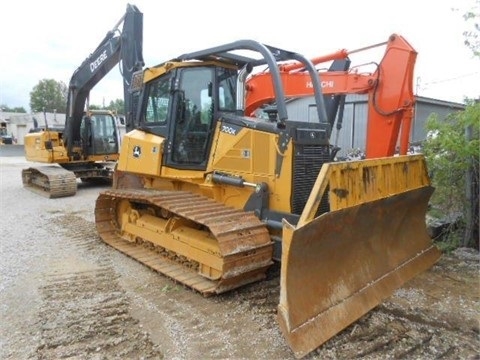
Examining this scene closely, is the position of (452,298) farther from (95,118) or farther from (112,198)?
(95,118)

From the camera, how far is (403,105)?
4.55m

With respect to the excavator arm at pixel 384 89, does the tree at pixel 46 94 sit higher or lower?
higher

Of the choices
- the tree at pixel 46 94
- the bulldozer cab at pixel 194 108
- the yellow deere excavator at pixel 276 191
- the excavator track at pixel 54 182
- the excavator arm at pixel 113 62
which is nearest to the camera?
the yellow deere excavator at pixel 276 191

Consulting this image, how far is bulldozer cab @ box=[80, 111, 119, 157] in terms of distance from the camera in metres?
10.8

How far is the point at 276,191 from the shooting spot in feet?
13.3

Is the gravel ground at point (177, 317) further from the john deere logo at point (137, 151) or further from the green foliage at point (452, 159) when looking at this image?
the john deere logo at point (137, 151)

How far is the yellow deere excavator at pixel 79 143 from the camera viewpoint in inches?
325

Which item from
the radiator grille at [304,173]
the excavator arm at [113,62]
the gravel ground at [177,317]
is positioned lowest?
the gravel ground at [177,317]

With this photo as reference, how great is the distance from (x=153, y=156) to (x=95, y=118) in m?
6.70

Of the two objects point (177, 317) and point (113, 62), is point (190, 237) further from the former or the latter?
point (113, 62)

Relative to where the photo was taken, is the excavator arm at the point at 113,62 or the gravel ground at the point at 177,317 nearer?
the gravel ground at the point at 177,317

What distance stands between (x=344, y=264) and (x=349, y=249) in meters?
0.15

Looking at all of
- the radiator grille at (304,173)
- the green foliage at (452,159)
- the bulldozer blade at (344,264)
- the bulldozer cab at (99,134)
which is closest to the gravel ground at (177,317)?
the bulldozer blade at (344,264)

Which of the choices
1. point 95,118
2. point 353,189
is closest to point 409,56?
point 353,189
